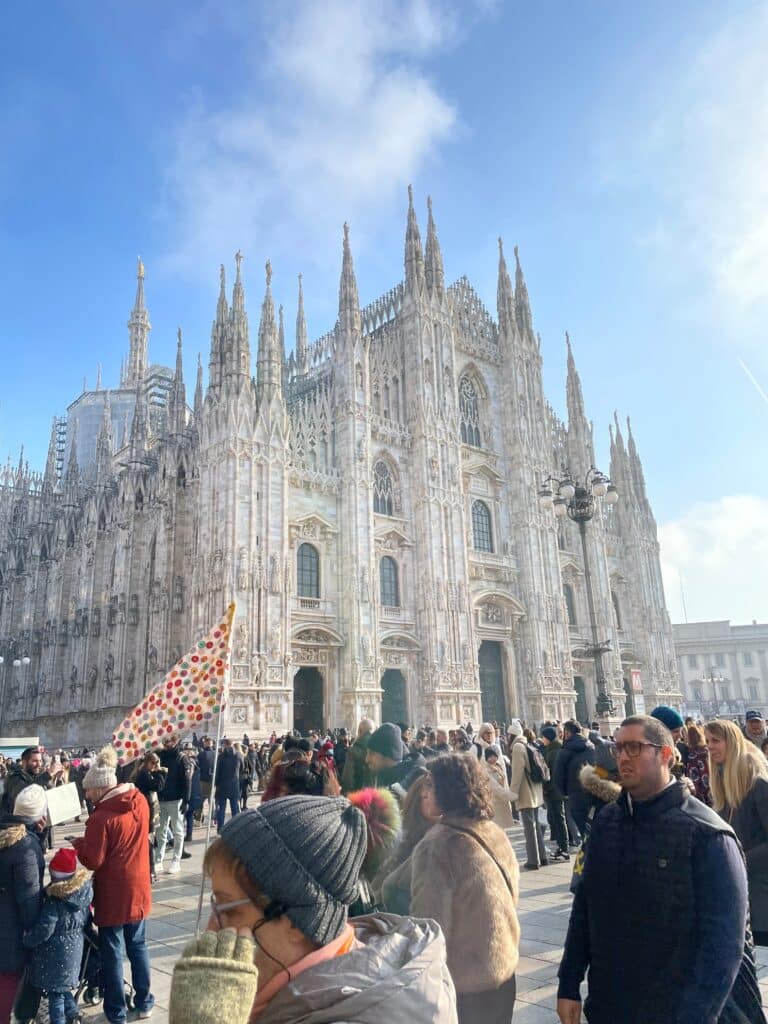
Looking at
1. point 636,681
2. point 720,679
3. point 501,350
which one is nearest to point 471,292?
point 501,350

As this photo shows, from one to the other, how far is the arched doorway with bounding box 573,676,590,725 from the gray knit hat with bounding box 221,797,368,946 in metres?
34.2

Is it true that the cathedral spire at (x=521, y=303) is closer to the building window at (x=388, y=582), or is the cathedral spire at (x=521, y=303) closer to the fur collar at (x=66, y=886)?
the building window at (x=388, y=582)

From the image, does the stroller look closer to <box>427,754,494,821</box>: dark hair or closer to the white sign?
the white sign

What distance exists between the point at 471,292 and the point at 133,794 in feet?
112

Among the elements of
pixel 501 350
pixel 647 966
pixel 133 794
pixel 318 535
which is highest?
pixel 501 350

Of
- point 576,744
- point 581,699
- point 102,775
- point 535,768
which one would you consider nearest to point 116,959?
point 102,775

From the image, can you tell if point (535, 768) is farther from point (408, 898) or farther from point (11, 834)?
point (11, 834)

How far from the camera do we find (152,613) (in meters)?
26.6

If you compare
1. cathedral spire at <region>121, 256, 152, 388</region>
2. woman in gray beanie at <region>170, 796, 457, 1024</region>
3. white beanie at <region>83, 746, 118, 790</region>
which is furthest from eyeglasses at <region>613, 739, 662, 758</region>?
cathedral spire at <region>121, 256, 152, 388</region>

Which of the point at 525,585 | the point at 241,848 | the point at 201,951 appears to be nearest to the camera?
the point at 201,951

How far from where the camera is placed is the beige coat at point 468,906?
290 cm

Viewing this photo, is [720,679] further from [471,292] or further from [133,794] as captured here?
[133,794]

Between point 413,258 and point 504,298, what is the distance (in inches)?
265

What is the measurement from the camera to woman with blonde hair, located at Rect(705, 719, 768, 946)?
405 centimetres
